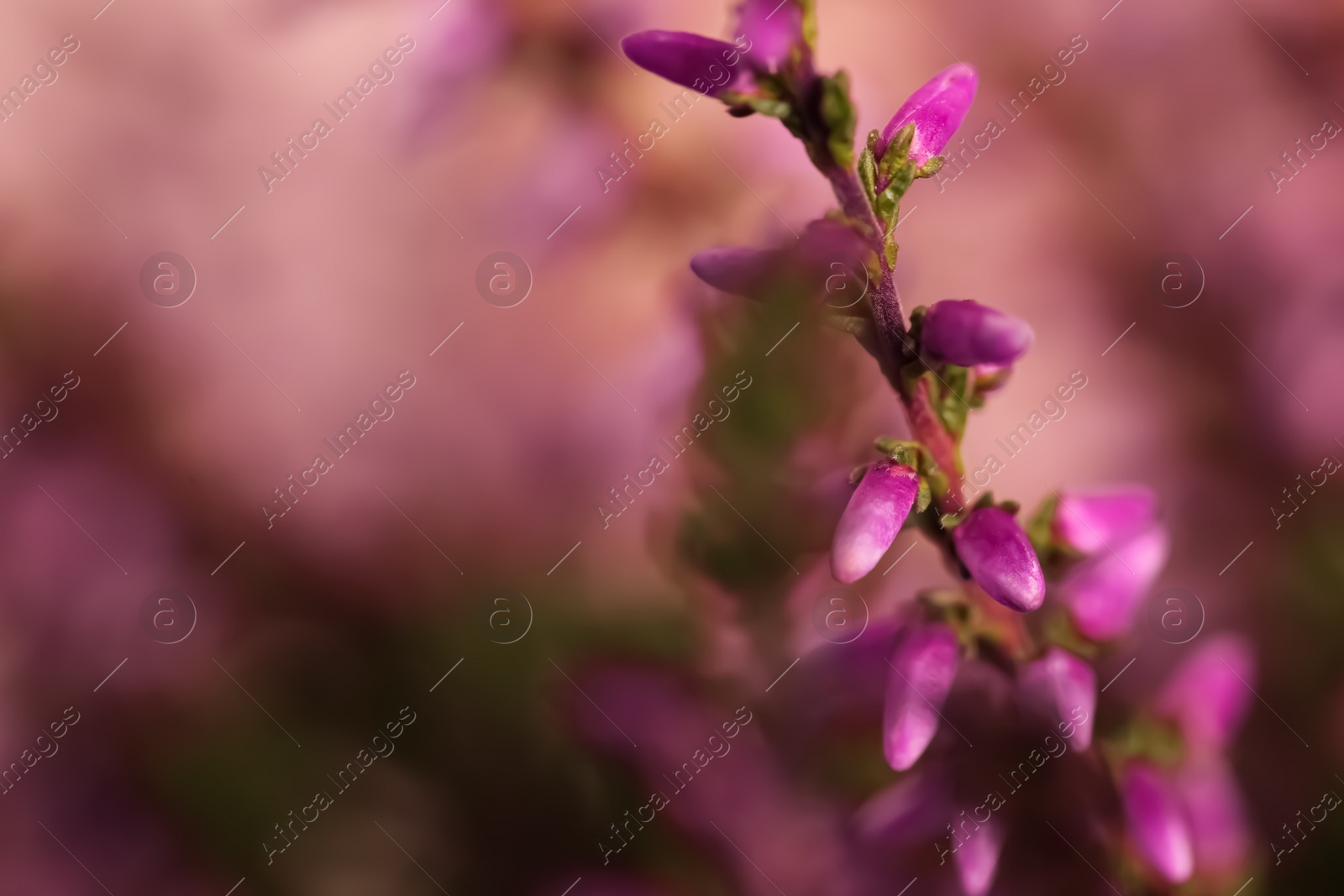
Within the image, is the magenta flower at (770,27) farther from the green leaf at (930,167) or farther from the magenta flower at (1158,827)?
the magenta flower at (1158,827)

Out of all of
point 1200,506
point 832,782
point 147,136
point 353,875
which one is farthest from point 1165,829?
point 147,136

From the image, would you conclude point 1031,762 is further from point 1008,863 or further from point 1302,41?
point 1302,41

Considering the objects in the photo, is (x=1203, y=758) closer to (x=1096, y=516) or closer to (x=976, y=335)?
(x=1096, y=516)

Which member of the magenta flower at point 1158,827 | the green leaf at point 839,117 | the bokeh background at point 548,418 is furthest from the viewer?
the bokeh background at point 548,418

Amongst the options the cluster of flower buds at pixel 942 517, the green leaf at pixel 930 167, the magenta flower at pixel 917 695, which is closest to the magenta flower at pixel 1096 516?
the cluster of flower buds at pixel 942 517

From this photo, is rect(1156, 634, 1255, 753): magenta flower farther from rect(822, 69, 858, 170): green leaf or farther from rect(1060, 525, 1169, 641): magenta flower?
rect(822, 69, 858, 170): green leaf

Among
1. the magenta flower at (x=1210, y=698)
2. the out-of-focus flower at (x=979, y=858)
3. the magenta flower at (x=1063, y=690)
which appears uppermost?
the magenta flower at (x=1063, y=690)

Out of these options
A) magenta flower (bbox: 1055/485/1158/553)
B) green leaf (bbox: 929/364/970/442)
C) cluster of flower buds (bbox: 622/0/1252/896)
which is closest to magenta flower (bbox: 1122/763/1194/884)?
cluster of flower buds (bbox: 622/0/1252/896)
